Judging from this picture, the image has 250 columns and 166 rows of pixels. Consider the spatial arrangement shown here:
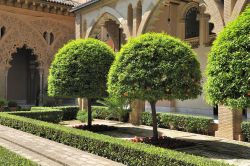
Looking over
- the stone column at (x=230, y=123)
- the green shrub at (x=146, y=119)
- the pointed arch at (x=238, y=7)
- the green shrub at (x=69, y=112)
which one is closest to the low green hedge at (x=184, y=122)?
the green shrub at (x=146, y=119)

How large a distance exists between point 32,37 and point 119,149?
1889 centimetres

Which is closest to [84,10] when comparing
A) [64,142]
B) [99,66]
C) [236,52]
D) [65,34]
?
[65,34]

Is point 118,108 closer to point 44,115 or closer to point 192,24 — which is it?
point 44,115

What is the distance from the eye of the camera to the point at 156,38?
973cm

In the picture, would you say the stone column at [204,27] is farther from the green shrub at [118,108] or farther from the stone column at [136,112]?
the green shrub at [118,108]

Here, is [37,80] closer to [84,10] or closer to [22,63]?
[22,63]

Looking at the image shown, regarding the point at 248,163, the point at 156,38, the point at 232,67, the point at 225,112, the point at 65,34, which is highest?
the point at 65,34

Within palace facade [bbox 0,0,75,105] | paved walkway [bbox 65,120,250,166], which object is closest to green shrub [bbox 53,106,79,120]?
A: paved walkway [bbox 65,120,250,166]

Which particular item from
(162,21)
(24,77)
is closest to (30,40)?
(24,77)

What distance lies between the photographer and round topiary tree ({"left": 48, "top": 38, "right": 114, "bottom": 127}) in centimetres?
1245

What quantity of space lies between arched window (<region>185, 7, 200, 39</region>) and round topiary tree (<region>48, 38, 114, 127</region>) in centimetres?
756

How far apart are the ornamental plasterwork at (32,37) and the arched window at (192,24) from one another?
10738 mm

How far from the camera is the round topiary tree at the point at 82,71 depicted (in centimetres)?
1245

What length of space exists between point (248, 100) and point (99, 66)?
6.87m
